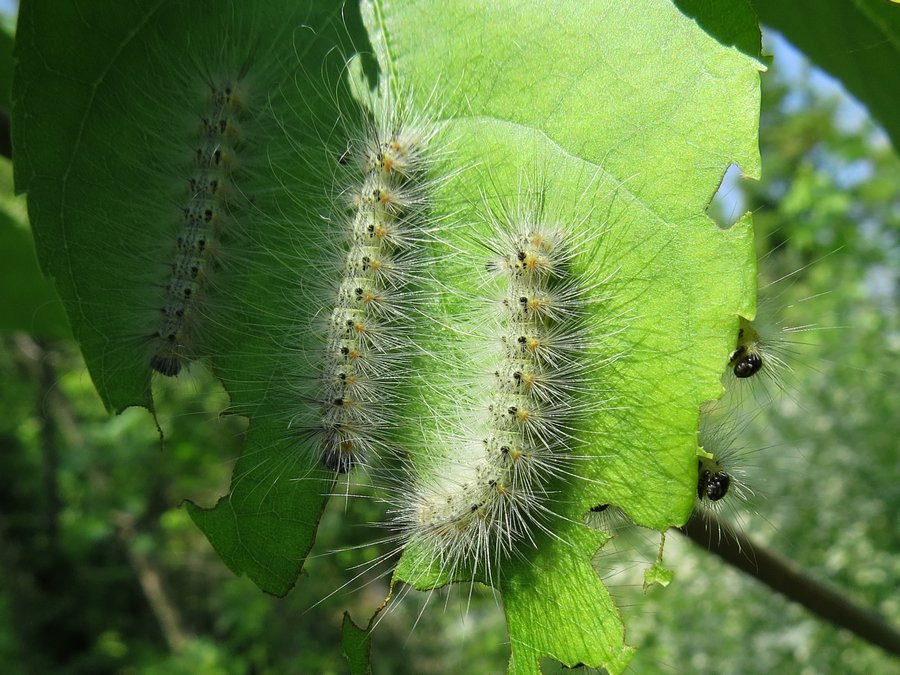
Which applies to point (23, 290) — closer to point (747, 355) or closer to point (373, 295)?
point (373, 295)

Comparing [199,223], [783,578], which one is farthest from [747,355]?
[199,223]

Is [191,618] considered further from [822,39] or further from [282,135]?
[822,39]

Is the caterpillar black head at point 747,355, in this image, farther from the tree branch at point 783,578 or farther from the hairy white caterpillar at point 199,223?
the hairy white caterpillar at point 199,223

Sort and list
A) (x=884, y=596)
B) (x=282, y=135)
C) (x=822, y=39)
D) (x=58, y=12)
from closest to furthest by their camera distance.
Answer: (x=58, y=12), (x=822, y=39), (x=282, y=135), (x=884, y=596)

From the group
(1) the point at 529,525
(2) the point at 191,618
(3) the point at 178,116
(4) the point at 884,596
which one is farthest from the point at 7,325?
(2) the point at 191,618

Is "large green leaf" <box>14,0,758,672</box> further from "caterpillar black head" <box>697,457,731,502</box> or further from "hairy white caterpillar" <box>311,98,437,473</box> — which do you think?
"caterpillar black head" <box>697,457,731,502</box>

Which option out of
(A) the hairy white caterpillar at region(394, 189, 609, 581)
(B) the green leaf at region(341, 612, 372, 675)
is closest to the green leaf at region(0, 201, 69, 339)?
(A) the hairy white caterpillar at region(394, 189, 609, 581)

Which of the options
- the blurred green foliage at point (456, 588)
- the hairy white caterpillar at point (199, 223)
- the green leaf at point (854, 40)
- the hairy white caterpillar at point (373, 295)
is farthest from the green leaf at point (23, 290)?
the green leaf at point (854, 40)
